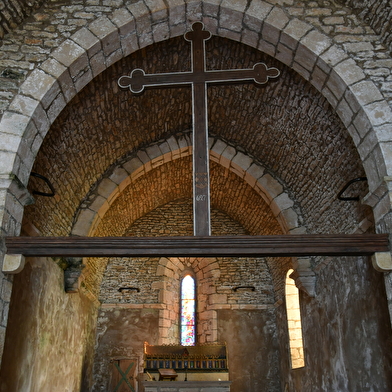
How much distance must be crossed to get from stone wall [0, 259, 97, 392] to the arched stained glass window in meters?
2.01

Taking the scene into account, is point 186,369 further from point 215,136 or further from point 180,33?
point 180,33

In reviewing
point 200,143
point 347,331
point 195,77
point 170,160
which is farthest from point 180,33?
point 347,331

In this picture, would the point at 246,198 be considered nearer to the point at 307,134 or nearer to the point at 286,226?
the point at 286,226

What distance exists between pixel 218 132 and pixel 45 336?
12.7 ft

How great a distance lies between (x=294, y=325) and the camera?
7961mm

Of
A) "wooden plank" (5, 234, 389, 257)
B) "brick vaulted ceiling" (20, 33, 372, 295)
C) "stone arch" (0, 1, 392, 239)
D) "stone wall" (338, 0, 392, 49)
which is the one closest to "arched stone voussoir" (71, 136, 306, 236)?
"brick vaulted ceiling" (20, 33, 372, 295)

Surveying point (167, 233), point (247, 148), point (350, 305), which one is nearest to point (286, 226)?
point (247, 148)

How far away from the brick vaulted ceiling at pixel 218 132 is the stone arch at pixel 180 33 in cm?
41

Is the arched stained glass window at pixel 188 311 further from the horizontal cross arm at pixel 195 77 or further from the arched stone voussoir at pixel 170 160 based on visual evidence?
the horizontal cross arm at pixel 195 77

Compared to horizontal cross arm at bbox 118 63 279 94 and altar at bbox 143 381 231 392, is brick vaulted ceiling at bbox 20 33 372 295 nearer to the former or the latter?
horizontal cross arm at bbox 118 63 279 94

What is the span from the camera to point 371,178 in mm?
4422

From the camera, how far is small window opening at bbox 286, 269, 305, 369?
7720mm

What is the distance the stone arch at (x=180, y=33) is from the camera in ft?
14.5

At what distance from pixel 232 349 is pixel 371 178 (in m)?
5.36
